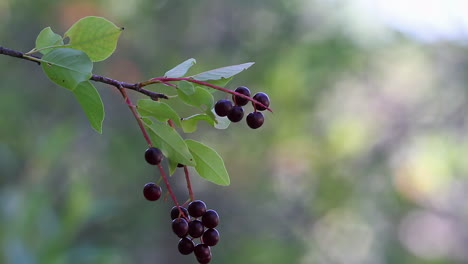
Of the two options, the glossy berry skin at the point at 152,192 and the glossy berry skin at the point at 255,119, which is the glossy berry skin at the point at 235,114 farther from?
the glossy berry skin at the point at 152,192

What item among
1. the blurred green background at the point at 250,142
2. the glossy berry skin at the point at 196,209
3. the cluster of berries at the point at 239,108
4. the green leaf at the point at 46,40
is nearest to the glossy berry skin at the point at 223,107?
the cluster of berries at the point at 239,108

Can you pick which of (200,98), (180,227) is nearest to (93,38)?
(200,98)

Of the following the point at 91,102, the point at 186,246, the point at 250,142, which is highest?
the point at 250,142

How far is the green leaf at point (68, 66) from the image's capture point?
34.2 inches

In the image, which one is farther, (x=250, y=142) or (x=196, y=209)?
(x=250, y=142)

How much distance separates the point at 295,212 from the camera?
5.24 meters

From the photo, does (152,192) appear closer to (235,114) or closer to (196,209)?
(196,209)

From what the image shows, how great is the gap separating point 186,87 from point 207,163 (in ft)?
0.39

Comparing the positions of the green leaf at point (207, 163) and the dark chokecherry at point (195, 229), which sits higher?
the green leaf at point (207, 163)

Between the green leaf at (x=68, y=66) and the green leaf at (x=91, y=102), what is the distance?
0.04 feet

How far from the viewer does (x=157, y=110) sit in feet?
2.93

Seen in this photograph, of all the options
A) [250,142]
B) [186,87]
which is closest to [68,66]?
[186,87]

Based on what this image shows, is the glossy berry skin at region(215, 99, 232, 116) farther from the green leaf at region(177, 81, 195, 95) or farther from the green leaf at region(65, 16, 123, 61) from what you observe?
the green leaf at region(65, 16, 123, 61)

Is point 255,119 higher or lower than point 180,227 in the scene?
higher
